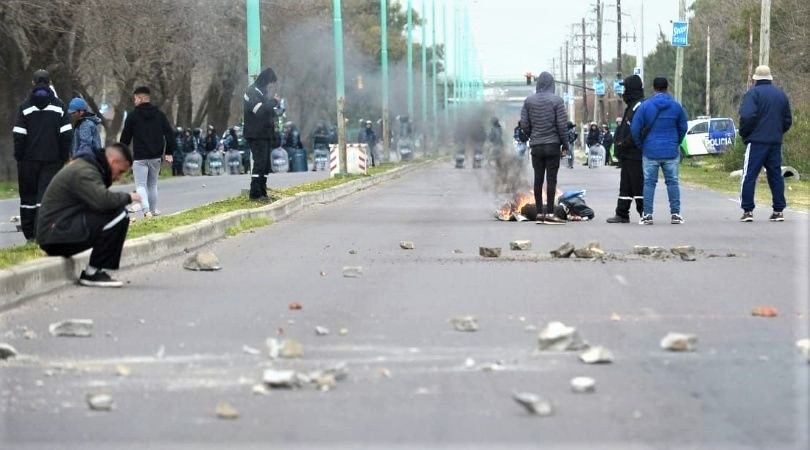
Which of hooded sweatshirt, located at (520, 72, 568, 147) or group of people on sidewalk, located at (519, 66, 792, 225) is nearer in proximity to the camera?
group of people on sidewalk, located at (519, 66, 792, 225)

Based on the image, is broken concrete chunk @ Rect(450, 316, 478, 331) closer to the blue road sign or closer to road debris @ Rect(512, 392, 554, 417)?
road debris @ Rect(512, 392, 554, 417)

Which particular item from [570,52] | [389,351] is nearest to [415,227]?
[389,351]

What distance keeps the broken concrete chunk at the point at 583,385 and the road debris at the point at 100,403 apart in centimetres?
207

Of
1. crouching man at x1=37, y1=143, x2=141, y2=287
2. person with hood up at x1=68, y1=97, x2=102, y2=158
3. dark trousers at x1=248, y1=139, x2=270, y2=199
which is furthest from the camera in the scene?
dark trousers at x1=248, y1=139, x2=270, y2=199

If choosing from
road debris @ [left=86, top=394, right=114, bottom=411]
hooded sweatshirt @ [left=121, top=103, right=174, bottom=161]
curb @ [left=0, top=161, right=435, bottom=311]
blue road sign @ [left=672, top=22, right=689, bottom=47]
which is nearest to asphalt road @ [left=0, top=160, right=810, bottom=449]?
road debris @ [left=86, top=394, right=114, bottom=411]

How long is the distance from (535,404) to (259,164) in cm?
1613

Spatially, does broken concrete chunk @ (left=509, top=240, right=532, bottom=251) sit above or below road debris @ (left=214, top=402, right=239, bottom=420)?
below

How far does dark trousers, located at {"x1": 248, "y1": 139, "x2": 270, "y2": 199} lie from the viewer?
21938mm

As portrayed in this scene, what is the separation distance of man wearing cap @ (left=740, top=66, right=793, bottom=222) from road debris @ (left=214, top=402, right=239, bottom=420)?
41.8 ft

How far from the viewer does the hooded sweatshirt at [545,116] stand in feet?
61.3

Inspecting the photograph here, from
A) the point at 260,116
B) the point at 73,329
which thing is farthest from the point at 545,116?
the point at 73,329

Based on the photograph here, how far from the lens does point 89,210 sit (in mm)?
11242

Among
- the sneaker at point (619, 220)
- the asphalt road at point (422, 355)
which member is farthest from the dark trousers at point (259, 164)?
the asphalt road at point (422, 355)

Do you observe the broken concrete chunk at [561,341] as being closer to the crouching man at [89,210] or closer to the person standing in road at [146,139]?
the crouching man at [89,210]
